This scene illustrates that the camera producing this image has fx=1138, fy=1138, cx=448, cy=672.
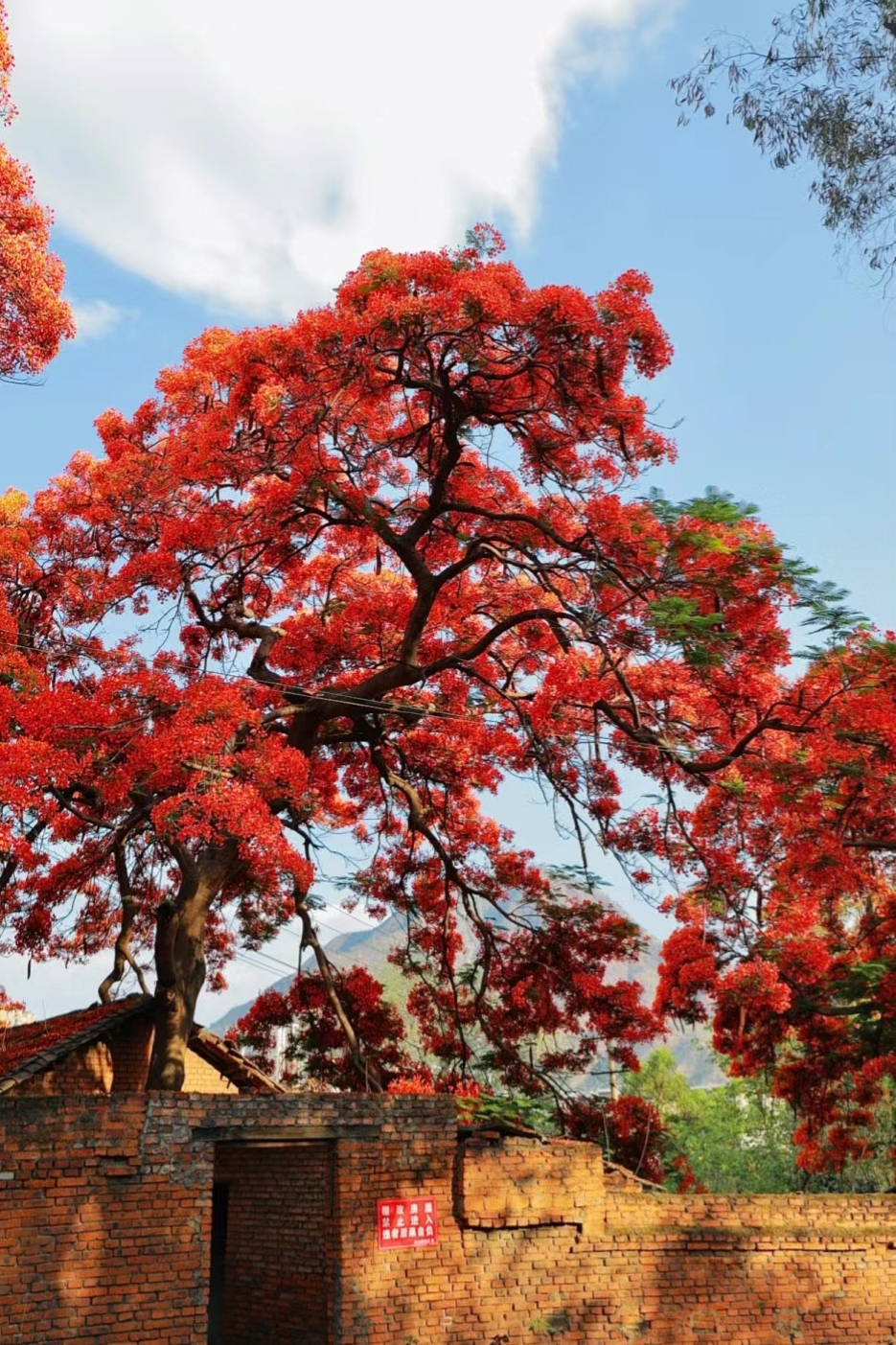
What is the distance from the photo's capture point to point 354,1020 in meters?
13.6

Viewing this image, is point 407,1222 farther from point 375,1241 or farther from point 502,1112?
point 502,1112

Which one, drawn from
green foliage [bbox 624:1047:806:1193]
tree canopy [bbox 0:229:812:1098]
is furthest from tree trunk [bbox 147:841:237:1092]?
green foliage [bbox 624:1047:806:1193]

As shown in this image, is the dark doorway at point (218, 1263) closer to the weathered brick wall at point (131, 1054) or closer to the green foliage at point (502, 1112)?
the weathered brick wall at point (131, 1054)

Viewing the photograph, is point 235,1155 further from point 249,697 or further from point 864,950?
point 864,950

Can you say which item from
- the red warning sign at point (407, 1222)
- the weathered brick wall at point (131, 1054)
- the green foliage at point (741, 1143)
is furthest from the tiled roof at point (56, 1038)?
the green foliage at point (741, 1143)

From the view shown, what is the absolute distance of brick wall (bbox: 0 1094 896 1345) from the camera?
7.74 metres

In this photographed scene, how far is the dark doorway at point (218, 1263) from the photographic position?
11086mm

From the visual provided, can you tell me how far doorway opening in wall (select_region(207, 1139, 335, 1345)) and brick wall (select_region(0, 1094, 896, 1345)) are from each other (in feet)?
0.08

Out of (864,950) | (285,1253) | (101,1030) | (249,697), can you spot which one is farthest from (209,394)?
(864,950)

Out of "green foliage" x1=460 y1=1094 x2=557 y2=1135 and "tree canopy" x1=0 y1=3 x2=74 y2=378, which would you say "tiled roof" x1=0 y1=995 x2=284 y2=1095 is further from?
"tree canopy" x1=0 y1=3 x2=74 y2=378

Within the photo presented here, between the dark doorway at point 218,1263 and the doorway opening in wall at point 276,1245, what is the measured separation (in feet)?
0.20

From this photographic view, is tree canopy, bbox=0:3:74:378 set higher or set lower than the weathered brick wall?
higher

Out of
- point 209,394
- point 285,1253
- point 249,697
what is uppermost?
point 209,394

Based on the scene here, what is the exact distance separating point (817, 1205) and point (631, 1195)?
2.08 metres
